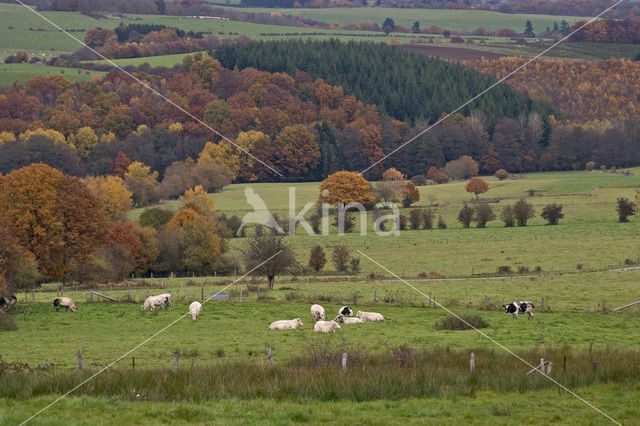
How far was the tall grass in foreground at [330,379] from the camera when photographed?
20.5m

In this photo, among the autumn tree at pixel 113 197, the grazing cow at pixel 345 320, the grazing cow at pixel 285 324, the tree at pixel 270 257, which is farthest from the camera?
the autumn tree at pixel 113 197

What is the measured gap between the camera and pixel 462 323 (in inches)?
1307

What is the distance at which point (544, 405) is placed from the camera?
19891 mm

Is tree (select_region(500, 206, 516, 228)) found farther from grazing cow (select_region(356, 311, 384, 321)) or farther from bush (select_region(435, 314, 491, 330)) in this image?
bush (select_region(435, 314, 491, 330))

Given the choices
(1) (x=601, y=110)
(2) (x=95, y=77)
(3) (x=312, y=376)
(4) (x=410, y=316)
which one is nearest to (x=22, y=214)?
(4) (x=410, y=316)

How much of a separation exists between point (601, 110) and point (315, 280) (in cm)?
15669

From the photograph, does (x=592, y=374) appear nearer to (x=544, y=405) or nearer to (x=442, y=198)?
(x=544, y=405)

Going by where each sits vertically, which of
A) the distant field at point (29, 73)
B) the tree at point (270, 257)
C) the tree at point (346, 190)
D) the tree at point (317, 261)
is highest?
the distant field at point (29, 73)

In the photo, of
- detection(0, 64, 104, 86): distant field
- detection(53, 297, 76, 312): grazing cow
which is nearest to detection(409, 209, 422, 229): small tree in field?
detection(53, 297, 76, 312): grazing cow

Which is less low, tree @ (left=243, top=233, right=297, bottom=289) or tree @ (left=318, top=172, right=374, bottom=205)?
tree @ (left=318, top=172, right=374, bottom=205)

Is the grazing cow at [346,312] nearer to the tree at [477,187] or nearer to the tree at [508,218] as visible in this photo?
the tree at [508,218]

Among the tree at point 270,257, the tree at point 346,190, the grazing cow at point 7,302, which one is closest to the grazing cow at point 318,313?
the tree at point 270,257

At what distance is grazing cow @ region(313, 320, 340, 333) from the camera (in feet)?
105

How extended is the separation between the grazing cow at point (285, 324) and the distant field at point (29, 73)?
533 ft
